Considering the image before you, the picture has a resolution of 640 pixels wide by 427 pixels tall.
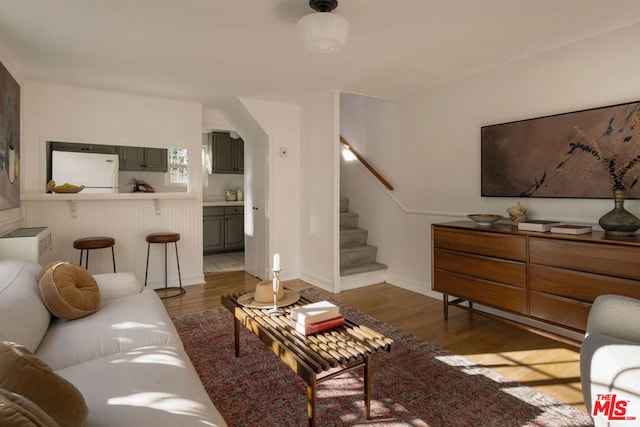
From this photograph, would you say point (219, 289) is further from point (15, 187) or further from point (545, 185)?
point (545, 185)

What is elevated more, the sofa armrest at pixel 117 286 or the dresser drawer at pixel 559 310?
the sofa armrest at pixel 117 286

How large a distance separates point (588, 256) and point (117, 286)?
310cm

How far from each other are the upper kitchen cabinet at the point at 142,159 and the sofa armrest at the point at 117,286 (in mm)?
3223

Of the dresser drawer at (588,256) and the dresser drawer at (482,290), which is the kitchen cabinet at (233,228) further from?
the dresser drawer at (588,256)

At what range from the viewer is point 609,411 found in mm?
1268

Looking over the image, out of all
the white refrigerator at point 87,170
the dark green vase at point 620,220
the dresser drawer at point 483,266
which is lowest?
the dresser drawer at point 483,266

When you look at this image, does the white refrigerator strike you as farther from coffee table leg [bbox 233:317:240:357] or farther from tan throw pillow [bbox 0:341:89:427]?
tan throw pillow [bbox 0:341:89:427]

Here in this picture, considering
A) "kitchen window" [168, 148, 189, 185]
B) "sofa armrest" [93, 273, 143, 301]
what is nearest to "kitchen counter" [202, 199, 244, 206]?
"kitchen window" [168, 148, 189, 185]

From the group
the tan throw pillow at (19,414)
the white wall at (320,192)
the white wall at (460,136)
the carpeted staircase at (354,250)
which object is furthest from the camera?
the carpeted staircase at (354,250)

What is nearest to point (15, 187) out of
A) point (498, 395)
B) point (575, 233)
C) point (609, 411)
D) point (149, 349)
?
point (149, 349)

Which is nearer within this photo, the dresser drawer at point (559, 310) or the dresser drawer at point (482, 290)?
the dresser drawer at point (559, 310)

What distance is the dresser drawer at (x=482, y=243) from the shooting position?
2.57 metres

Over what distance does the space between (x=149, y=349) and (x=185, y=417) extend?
0.61m

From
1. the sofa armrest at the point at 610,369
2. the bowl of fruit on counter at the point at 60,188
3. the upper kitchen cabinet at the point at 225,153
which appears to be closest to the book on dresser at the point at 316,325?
the sofa armrest at the point at 610,369
